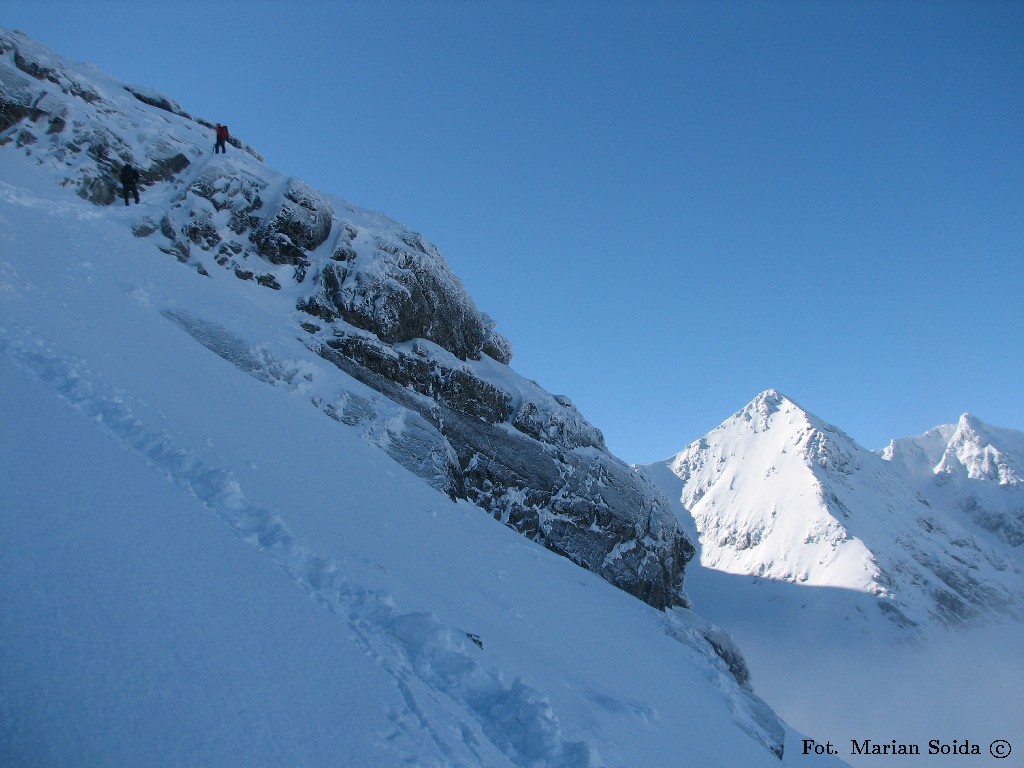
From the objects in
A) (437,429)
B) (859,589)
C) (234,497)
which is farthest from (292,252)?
(859,589)

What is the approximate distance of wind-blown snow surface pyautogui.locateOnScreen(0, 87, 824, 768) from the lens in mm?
5246

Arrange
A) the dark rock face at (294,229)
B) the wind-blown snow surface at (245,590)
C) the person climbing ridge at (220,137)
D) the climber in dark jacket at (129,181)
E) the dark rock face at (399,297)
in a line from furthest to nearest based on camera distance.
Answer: the person climbing ridge at (220,137) < the dark rock face at (294,229) < the dark rock face at (399,297) < the climber in dark jacket at (129,181) < the wind-blown snow surface at (245,590)

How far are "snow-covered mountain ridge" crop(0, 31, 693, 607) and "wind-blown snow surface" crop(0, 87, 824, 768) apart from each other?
2666 mm

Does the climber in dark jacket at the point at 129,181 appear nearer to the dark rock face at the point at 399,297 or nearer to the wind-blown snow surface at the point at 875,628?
the dark rock face at the point at 399,297

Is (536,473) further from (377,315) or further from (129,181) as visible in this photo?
(129,181)

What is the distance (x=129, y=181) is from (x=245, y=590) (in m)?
22.7

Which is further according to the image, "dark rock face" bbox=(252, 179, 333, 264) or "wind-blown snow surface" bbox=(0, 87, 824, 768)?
"dark rock face" bbox=(252, 179, 333, 264)

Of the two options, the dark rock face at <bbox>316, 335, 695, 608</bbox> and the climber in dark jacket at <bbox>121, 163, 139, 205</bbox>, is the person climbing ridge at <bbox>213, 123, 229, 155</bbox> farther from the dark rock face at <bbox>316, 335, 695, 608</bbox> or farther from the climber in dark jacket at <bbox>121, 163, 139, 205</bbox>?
the dark rock face at <bbox>316, 335, 695, 608</bbox>

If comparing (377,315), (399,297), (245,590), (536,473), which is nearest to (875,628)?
(536,473)

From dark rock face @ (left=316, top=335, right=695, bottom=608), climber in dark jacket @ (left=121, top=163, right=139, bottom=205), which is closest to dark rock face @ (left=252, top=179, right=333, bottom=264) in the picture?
climber in dark jacket @ (left=121, top=163, right=139, bottom=205)

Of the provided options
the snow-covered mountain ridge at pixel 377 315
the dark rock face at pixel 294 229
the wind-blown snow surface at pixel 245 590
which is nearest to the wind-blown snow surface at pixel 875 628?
the snow-covered mountain ridge at pixel 377 315

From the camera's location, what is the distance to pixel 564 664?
1200cm

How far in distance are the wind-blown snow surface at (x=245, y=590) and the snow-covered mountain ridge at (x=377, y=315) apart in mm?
2666

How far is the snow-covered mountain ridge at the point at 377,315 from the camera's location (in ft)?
75.3
